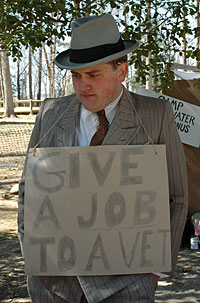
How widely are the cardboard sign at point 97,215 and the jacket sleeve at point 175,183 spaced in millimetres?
76

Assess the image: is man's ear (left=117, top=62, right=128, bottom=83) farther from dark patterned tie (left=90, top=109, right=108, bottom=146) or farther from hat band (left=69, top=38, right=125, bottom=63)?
dark patterned tie (left=90, top=109, right=108, bottom=146)

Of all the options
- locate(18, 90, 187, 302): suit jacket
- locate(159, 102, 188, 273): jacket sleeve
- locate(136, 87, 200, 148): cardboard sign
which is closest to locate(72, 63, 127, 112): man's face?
locate(18, 90, 187, 302): suit jacket

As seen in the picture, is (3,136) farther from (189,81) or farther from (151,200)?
(151,200)

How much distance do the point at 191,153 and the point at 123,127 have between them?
4.64 metres

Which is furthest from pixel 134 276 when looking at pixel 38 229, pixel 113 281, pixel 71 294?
pixel 38 229

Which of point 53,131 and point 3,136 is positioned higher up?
point 53,131

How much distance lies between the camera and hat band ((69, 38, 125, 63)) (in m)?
2.15

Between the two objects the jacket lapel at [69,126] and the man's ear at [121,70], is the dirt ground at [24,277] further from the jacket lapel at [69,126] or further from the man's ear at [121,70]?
the man's ear at [121,70]

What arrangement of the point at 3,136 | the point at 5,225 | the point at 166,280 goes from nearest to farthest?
the point at 166,280, the point at 5,225, the point at 3,136

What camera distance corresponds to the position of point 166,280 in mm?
5199

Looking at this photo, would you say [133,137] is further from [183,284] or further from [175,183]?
[183,284]

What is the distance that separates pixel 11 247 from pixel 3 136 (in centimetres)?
1523

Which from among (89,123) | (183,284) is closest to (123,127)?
(89,123)

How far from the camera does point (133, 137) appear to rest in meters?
2.25
